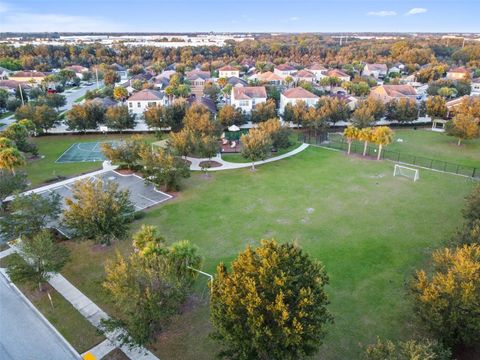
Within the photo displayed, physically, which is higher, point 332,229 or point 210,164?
point 210,164

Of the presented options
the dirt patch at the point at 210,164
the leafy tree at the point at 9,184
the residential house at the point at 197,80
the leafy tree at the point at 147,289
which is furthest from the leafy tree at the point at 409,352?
the residential house at the point at 197,80

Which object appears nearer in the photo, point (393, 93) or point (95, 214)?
point (95, 214)

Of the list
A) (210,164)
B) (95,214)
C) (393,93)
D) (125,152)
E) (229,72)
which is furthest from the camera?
(229,72)

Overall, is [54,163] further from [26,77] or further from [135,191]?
[26,77]

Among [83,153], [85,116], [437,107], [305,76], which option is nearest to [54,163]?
[83,153]

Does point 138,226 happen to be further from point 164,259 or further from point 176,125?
point 176,125

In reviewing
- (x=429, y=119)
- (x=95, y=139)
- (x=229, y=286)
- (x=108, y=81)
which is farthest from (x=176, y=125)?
(x=108, y=81)

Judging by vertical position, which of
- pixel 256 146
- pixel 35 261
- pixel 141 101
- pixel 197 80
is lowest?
pixel 35 261

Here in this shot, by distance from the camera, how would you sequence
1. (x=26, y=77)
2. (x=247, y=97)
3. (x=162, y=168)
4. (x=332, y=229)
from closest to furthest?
(x=332, y=229), (x=162, y=168), (x=247, y=97), (x=26, y=77)
